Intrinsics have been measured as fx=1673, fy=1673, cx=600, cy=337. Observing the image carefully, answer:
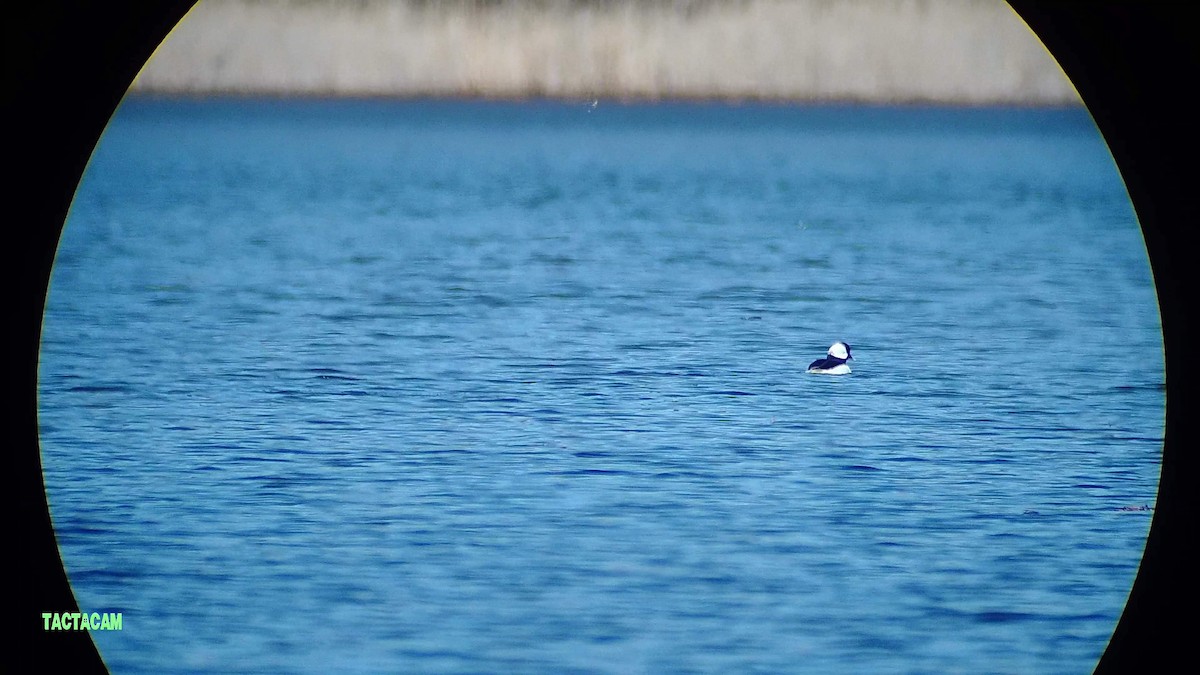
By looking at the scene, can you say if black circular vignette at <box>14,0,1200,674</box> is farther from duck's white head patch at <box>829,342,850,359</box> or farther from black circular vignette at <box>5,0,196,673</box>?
duck's white head patch at <box>829,342,850,359</box>

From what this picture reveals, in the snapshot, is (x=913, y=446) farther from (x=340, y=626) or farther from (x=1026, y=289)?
(x=1026, y=289)

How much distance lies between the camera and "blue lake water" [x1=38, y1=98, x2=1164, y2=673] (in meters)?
7.16

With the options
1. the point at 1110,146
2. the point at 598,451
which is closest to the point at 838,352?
the point at 598,451

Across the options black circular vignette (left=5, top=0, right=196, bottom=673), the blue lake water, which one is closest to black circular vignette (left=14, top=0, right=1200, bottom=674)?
black circular vignette (left=5, top=0, right=196, bottom=673)

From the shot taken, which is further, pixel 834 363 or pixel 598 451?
pixel 834 363

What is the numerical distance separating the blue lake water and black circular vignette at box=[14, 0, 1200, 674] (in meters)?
2.25

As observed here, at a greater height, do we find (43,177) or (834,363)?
(43,177)

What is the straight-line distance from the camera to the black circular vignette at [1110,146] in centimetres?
428

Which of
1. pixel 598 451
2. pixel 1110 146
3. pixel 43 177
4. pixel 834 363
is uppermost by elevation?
pixel 43 177

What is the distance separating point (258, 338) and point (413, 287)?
4821 mm

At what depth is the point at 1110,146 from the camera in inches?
184

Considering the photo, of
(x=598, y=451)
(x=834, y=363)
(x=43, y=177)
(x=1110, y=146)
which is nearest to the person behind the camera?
(x=43, y=177)

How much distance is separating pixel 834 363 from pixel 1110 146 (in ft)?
30.5

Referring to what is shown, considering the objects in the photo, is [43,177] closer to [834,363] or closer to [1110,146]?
[1110,146]
